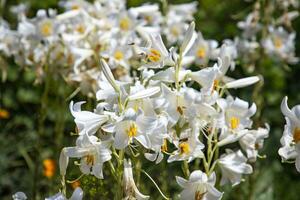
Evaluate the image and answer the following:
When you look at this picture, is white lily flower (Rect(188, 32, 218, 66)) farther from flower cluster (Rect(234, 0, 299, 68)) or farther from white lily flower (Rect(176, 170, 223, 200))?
white lily flower (Rect(176, 170, 223, 200))

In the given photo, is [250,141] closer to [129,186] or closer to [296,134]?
[296,134]

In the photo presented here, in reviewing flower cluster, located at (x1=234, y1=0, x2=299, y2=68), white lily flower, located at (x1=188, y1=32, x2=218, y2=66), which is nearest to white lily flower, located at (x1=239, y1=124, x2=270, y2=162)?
white lily flower, located at (x1=188, y1=32, x2=218, y2=66)

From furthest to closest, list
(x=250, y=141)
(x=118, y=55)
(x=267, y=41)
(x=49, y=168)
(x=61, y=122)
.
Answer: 1. (x=49, y=168)
2. (x=267, y=41)
3. (x=61, y=122)
4. (x=118, y=55)
5. (x=250, y=141)

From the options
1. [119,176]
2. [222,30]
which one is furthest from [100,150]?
[222,30]

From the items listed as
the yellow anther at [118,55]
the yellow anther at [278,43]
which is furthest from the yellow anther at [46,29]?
the yellow anther at [278,43]

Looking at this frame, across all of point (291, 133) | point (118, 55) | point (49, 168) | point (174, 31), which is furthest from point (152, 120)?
point (49, 168)

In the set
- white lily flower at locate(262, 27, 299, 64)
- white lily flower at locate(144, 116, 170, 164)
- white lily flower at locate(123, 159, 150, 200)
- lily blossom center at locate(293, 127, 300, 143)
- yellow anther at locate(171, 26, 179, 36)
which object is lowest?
white lily flower at locate(262, 27, 299, 64)
